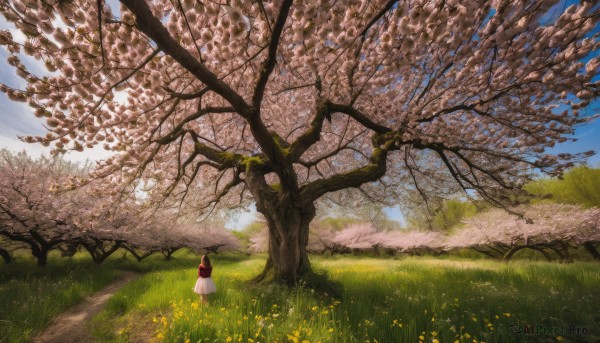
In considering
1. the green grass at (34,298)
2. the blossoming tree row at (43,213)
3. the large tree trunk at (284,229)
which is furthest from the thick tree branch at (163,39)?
the blossoming tree row at (43,213)

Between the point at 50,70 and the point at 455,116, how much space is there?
9594 mm

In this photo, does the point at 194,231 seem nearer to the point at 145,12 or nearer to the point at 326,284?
the point at 326,284

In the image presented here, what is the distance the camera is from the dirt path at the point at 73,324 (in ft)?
16.8

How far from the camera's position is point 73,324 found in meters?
5.98

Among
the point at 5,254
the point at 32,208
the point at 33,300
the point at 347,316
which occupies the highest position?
the point at 32,208

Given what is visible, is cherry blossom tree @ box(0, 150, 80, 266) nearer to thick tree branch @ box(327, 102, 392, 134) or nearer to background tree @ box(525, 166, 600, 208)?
thick tree branch @ box(327, 102, 392, 134)

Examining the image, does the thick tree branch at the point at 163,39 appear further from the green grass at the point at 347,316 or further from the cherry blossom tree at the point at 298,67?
the green grass at the point at 347,316

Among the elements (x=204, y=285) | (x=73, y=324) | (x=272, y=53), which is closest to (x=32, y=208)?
(x=73, y=324)

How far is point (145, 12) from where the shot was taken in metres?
2.66

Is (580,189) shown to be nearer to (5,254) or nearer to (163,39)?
(163,39)

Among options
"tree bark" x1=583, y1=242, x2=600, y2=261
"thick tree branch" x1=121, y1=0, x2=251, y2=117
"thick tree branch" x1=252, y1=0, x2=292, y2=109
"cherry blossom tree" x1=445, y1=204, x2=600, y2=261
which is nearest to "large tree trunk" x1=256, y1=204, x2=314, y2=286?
"thick tree branch" x1=252, y1=0, x2=292, y2=109

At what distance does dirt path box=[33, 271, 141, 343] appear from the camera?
201 inches

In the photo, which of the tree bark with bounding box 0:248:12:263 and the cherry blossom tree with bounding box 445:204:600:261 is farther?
the cherry blossom tree with bounding box 445:204:600:261

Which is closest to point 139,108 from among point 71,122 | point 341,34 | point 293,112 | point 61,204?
point 71,122
